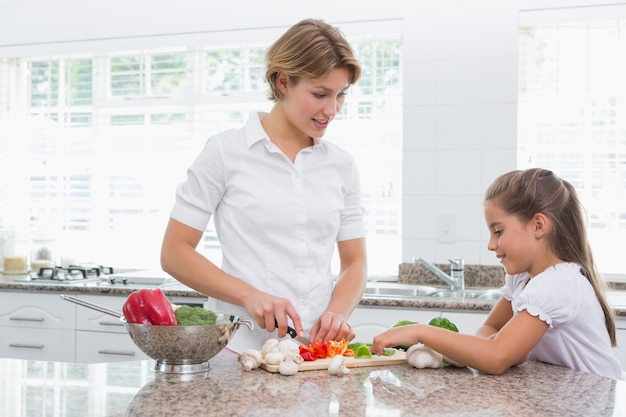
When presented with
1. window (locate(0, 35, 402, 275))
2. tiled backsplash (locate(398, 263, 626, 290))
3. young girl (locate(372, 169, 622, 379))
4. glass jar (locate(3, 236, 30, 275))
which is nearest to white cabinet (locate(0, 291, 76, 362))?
glass jar (locate(3, 236, 30, 275))

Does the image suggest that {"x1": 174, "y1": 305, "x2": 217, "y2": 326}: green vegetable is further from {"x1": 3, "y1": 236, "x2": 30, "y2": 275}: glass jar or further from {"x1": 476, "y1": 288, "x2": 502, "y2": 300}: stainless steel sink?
{"x1": 3, "y1": 236, "x2": 30, "y2": 275}: glass jar

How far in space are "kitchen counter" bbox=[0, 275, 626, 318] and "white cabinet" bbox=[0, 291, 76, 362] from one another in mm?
52

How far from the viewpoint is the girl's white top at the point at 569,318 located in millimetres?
1483

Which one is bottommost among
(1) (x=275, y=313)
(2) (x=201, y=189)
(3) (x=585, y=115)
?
(1) (x=275, y=313)

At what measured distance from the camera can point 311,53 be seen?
1635mm

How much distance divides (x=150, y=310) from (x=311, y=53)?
0.66m

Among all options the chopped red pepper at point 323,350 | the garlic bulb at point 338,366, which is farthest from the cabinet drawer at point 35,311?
the garlic bulb at point 338,366

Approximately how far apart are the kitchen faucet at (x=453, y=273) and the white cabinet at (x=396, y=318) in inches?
16.7

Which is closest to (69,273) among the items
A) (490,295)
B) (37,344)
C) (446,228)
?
(37,344)

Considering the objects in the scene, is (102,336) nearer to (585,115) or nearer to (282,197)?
(282,197)

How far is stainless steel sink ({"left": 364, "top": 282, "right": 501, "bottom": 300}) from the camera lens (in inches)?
128

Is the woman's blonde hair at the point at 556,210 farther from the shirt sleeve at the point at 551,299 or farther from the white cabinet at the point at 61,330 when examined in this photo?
the white cabinet at the point at 61,330

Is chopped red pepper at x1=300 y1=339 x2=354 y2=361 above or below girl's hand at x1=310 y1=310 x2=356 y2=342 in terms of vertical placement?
below

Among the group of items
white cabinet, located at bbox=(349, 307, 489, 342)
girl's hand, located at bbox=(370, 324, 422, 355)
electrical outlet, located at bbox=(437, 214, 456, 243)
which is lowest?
white cabinet, located at bbox=(349, 307, 489, 342)
